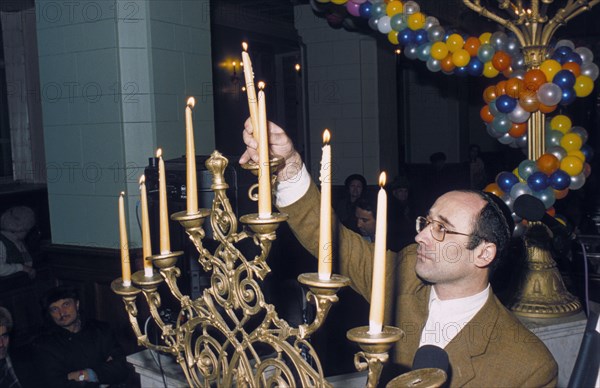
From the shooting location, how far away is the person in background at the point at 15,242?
4723 millimetres

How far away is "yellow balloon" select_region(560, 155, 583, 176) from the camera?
3688 mm

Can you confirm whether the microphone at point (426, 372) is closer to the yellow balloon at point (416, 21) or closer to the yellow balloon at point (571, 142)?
the yellow balloon at point (571, 142)

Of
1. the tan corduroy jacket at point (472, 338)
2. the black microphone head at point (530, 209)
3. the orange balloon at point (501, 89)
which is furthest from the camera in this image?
the orange balloon at point (501, 89)

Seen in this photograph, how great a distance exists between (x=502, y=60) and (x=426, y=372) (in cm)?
368

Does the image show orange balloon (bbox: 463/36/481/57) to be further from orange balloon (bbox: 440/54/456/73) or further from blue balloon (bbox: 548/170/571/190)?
blue balloon (bbox: 548/170/571/190)

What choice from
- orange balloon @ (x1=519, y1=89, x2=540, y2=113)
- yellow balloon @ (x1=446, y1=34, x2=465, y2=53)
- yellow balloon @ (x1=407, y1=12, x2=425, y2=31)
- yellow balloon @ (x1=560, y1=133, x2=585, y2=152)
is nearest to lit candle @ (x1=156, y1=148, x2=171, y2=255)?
orange balloon @ (x1=519, y1=89, x2=540, y2=113)

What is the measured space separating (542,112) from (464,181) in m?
6.27

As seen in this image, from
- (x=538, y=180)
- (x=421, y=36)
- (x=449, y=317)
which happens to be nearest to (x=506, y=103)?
(x=538, y=180)

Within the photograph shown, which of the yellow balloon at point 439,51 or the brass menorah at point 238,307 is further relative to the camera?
the yellow balloon at point 439,51

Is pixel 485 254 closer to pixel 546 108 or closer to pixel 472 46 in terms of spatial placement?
pixel 546 108

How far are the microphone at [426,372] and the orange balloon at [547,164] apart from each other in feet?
9.91

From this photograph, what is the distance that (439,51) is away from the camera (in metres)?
4.65

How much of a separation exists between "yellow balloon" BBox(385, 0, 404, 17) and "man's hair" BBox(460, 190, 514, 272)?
3469 mm

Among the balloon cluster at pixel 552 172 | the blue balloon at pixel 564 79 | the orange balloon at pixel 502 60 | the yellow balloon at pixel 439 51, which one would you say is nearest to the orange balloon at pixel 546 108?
the blue balloon at pixel 564 79
